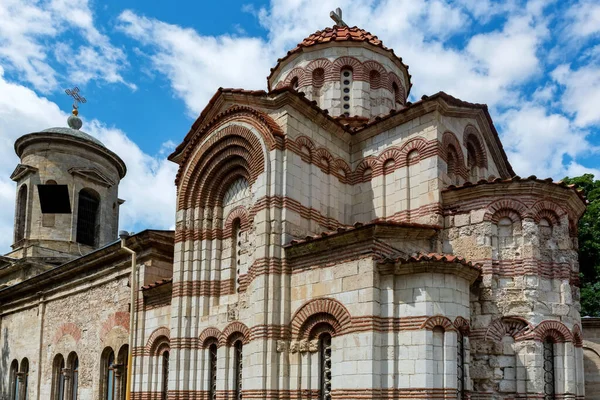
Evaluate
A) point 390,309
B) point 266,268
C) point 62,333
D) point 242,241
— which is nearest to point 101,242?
point 62,333

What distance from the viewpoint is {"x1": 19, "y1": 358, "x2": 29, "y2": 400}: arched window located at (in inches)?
864

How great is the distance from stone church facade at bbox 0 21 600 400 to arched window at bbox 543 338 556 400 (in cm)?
2

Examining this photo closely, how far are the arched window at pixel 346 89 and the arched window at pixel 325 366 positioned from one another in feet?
23.6

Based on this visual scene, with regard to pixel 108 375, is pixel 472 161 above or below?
above

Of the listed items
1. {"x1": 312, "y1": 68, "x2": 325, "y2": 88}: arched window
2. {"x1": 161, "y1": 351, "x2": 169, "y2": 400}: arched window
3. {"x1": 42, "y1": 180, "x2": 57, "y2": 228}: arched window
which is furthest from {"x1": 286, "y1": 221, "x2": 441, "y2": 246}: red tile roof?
{"x1": 42, "y1": 180, "x2": 57, "y2": 228}: arched window

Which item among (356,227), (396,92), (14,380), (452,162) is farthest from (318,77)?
(14,380)

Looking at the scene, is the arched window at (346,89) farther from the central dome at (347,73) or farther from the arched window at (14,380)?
the arched window at (14,380)

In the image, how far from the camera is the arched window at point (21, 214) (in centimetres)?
2611

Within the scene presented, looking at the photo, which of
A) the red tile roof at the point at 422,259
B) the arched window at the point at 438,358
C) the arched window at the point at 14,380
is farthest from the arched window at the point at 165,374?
the arched window at the point at 14,380

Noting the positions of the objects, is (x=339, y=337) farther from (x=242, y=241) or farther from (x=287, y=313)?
(x=242, y=241)

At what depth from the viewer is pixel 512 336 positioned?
11.7 m

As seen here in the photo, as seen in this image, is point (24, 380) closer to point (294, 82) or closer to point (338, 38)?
point (294, 82)

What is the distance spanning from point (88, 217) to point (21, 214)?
2.65m

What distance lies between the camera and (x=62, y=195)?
24.8m
